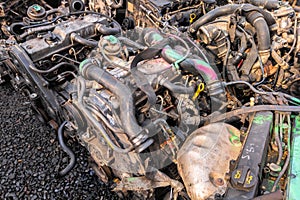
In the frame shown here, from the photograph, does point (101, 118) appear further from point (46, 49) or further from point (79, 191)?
point (46, 49)

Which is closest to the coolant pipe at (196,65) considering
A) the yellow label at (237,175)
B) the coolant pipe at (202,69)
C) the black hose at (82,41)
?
the coolant pipe at (202,69)

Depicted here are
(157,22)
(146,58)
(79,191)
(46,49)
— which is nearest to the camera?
(146,58)

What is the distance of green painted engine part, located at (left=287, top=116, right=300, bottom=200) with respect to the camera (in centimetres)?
170

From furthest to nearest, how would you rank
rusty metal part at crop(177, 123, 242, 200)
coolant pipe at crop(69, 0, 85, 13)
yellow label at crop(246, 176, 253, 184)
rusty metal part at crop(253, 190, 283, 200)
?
coolant pipe at crop(69, 0, 85, 13)
rusty metal part at crop(177, 123, 242, 200)
yellow label at crop(246, 176, 253, 184)
rusty metal part at crop(253, 190, 283, 200)

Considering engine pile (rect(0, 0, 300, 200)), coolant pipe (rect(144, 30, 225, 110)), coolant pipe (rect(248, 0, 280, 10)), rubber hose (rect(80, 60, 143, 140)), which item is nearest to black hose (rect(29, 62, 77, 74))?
engine pile (rect(0, 0, 300, 200))

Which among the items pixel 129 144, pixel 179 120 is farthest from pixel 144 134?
pixel 179 120

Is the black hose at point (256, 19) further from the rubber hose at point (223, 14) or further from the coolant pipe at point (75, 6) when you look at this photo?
the coolant pipe at point (75, 6)

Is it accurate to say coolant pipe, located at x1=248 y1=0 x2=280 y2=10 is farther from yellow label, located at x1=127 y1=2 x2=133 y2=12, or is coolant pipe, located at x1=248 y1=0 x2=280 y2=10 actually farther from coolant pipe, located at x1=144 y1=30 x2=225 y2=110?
yellow label, located at x1=127 y1=2 x2=133 y2=12

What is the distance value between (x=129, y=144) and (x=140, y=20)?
2671mm

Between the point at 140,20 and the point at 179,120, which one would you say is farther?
the point at 140,20

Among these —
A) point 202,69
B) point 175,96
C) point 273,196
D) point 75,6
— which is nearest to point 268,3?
point 202,69

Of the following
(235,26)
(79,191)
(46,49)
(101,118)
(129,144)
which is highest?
(235,26)

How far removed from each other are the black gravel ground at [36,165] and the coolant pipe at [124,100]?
1178 millimetres

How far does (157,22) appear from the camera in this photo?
13.5 ft
